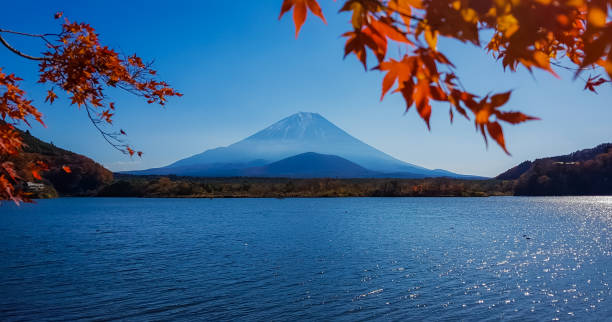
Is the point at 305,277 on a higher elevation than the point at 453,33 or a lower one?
lower

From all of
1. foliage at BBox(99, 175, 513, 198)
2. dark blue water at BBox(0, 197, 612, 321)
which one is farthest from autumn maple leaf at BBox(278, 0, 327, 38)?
foliage at BBox(99, 175, 513, 198)

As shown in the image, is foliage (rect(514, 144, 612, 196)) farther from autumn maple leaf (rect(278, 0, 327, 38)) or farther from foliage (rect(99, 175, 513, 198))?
autumn maple leaf (rect(278, 0, 327, 38))

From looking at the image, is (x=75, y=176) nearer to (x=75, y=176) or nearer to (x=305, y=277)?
(x=75, y=176)

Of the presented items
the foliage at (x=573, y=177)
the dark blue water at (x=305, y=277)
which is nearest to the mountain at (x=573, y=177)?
the foliage at (x=573, y=177)

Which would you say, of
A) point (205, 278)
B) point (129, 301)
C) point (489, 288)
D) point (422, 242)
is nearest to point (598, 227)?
point (422, 242)

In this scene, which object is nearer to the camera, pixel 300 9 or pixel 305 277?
pixel 300 9

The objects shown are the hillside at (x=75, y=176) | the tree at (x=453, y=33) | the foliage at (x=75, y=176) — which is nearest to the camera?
the tree at (x=453, y=33)

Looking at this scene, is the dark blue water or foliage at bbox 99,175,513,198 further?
foliage at bbox 99,175,513,198

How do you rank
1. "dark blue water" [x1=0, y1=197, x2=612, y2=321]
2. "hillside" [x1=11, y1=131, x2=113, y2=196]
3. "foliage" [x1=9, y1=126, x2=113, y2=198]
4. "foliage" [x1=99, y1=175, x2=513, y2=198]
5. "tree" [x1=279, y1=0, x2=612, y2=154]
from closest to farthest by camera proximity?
"tree" [x1=279, y1=0, x2=612, y2=154]
"dark blue water" [x1=0, y1=197, x2=612, y2=321]
"foliage" [x1=99, y1=175, x2=513, y2=198]
"foliage" [x1=9, y1=126, x2=113, y2=198]
"hillside" [x1=11, y1=131, x2=113, y2=196]

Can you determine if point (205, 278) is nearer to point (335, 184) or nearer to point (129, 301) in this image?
point (129, 301)

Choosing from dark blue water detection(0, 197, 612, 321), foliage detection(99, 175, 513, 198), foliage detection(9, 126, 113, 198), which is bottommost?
dark blue water detection(0, 197, 612, 321)

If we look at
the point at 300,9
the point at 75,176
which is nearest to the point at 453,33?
the point at 300,9

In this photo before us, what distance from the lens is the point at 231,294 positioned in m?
11.4

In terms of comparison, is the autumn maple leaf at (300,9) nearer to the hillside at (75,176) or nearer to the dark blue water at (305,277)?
the dark blue water at (305,277)
